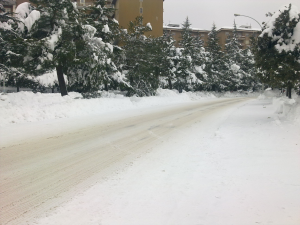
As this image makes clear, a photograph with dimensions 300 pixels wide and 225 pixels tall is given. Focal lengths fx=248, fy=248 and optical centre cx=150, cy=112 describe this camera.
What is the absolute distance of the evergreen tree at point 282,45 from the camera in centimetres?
948

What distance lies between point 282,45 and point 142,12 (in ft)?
148

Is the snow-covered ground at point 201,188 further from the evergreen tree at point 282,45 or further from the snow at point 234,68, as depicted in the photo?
the snow at point 234,68

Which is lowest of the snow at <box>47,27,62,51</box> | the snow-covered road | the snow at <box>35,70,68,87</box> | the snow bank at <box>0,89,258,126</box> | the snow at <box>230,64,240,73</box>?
the snow-covered road

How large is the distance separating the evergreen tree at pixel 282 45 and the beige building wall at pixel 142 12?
133ft

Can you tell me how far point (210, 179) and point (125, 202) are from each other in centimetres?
172

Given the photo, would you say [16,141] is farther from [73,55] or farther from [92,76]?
[92,76]

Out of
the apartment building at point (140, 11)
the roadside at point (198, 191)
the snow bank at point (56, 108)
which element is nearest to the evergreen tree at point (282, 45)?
the roadside at point (198, 191)

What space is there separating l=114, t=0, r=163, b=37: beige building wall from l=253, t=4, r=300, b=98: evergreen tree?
40.5 m

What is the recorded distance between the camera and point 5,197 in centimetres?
380

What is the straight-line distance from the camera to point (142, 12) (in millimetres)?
50750

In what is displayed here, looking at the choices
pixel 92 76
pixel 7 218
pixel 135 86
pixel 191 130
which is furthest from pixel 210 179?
pixel 135 86

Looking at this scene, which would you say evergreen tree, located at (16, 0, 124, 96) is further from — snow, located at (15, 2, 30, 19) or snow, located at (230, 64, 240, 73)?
snow, located at (230, 64, 240, 73)

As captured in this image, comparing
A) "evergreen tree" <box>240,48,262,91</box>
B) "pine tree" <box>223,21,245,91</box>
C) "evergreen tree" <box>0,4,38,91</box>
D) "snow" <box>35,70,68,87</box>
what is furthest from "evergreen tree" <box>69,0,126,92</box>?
"evergreen tree" <box>240,48,262,91</box>

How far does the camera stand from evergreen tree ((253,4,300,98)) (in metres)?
9.48
